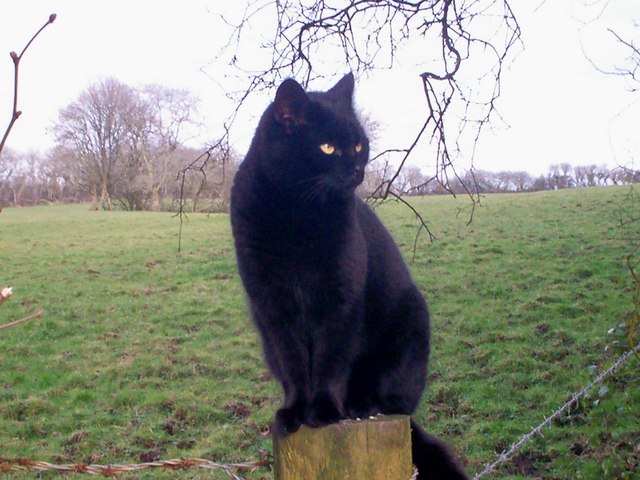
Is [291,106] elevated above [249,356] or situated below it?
above

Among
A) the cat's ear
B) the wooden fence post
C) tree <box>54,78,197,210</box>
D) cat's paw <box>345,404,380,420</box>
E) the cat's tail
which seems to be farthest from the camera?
tree <box>54,78,197,210</box>

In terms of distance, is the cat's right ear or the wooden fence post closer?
the wooden fence post

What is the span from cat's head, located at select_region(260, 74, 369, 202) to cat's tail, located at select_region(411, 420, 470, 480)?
0.95 metres

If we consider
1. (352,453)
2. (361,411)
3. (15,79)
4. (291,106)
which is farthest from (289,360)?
(15,79)

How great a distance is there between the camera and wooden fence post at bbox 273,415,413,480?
1.61m

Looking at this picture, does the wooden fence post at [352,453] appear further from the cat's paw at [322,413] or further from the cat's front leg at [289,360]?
the cat's front leg at [289,360]

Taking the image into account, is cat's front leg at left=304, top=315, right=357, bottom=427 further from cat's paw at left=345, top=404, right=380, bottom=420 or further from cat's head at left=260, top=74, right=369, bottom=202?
cat's head at left=260, top=74, right=369, bottom=202

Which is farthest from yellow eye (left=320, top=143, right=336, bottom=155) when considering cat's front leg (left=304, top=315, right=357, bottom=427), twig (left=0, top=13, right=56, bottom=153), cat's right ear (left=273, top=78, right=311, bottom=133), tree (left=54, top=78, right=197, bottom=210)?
tree (left=54, top=78, right=197, bottom=210)

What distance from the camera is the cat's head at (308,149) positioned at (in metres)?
2.47

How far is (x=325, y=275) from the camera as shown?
2.28 meters

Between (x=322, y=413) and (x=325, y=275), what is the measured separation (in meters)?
0.52

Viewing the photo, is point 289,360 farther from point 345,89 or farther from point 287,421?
point 345,89

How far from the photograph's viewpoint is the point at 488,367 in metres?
7.06

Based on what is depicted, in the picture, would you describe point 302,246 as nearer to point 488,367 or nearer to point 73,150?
point 488,367
